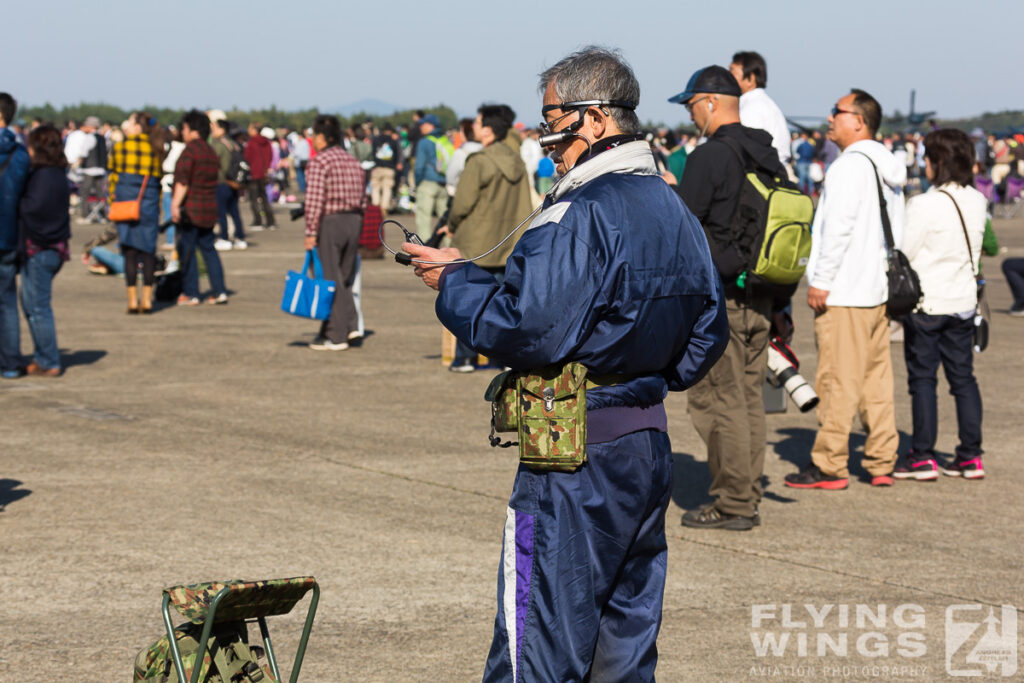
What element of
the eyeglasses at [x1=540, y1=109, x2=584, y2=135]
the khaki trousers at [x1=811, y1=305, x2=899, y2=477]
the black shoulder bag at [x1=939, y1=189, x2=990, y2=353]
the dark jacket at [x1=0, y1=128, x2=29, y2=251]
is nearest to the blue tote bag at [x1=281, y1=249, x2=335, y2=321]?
the dark jacket at [x1=0, y1=128, x2=29, y2=251]

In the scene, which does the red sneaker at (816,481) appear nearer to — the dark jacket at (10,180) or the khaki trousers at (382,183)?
the dark jacket at (10,180)

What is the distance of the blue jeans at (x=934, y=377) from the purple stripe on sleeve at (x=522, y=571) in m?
5.00

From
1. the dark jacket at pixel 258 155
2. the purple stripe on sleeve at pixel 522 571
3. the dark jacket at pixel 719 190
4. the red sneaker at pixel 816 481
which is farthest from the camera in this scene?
the dark jacket at pixel 258 155

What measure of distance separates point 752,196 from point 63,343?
7.98 metres

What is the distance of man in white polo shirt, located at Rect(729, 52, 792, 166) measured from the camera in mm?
9047

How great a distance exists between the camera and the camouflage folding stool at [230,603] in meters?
3.29

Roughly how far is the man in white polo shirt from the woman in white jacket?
1.47m

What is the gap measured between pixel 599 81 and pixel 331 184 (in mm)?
8684

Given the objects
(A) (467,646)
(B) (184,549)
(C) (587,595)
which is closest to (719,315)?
(C) (587,595)

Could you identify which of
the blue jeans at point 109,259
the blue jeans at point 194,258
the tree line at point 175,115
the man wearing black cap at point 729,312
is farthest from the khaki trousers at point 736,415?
the tree line at point 175,115

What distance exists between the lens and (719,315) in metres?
3.62

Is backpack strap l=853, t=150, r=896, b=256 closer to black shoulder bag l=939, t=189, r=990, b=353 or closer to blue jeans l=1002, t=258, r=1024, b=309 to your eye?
black shoulder bag l=939, t=189, r=990, b=353

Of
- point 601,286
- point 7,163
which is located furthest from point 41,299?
point 601,286

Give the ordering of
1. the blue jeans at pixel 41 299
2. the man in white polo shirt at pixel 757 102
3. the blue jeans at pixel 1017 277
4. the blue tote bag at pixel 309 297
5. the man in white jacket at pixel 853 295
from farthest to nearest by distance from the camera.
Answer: the blue jeans at pixel 1017 277 < the blue tote bag at pixel 309 297 < the blue jeans at pixel 41 299 < the man in white polo shirt at pixel 757 102 < the man in white jacket at pixel 853 295
